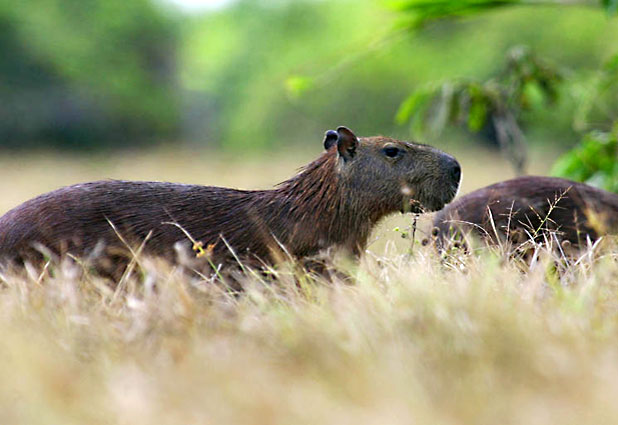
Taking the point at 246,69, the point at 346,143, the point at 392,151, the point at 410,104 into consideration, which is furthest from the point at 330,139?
the point at 246,69

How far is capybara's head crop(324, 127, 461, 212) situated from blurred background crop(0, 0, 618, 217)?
164 centimetres

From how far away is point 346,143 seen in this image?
3.73 metres

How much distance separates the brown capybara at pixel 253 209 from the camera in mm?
3422

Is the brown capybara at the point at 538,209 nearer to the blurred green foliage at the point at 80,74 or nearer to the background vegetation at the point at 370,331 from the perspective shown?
the background vegetation at the point at 370,331

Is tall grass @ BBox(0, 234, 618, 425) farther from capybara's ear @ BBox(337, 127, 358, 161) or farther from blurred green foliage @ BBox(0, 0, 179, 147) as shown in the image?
blurred green foliage @ BBox(0, 0, 179, 147)

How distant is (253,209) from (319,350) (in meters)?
1.34

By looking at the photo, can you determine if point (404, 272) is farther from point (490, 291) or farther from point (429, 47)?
point (429, 47)

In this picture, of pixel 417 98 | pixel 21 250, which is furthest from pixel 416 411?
pixel 417 98

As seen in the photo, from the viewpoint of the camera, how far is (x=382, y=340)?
2.41 meters

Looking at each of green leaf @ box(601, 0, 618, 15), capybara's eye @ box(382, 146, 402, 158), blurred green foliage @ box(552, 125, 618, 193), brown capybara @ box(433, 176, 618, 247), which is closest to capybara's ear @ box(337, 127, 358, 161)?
capybara's eye @ box(382, 146, 402, 158)

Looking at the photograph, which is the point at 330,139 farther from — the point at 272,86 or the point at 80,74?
the point at 80,74

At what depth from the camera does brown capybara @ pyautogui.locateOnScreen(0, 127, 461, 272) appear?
342cm

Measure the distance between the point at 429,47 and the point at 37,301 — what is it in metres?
27.4

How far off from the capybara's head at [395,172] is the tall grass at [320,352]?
680 millimetres
